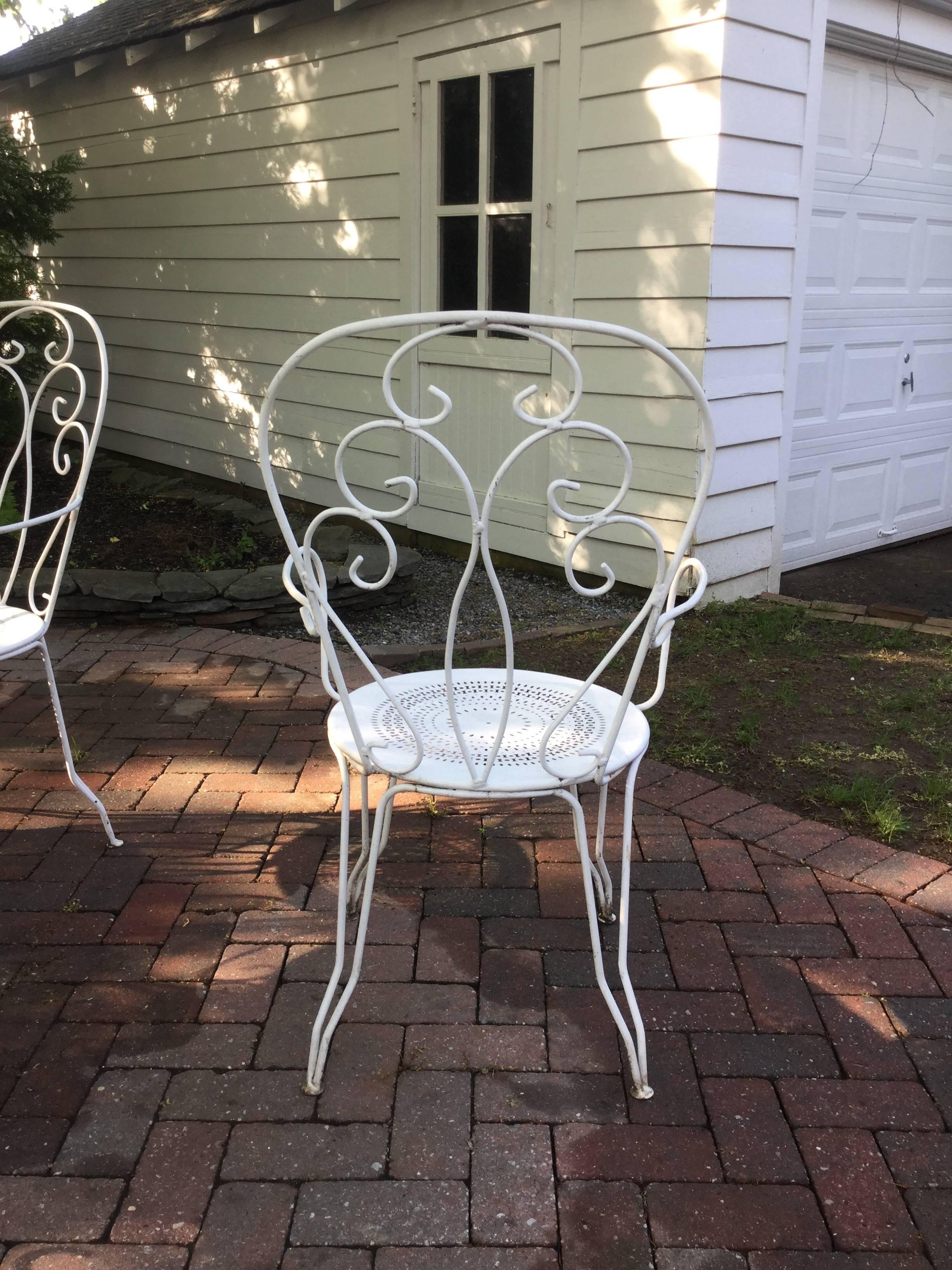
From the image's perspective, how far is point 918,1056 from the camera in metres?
1.92

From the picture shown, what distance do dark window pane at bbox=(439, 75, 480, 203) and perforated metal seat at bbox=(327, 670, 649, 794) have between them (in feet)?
11.5

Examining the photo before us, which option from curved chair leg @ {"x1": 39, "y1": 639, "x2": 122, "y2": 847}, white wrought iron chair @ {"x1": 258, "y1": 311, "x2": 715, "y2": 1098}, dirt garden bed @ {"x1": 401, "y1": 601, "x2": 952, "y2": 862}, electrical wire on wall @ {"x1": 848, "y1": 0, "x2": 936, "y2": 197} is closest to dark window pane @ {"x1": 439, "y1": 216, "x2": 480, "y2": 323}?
electrical wire on wall @ {"x1": 848, "y1": 0, "x2": 936, "y2": 197}

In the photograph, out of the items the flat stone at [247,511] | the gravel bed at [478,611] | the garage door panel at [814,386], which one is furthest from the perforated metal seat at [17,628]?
the garage door panel at [814,386]

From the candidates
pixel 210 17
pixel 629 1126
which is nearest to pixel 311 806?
pixel 629 1126

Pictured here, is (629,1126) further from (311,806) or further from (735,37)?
(735,37)

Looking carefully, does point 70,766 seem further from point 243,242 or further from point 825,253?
point 243,242

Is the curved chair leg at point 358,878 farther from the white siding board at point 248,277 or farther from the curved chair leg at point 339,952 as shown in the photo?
the white siding board at point 248,277

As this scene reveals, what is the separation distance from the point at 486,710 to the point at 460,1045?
2.03 ft

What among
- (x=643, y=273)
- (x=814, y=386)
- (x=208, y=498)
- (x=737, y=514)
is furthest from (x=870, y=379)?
(x=208, y=498)

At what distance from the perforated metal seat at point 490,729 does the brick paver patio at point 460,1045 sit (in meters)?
0.53

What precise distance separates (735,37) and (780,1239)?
389cm

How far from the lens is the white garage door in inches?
189

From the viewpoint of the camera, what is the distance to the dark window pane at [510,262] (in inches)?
191

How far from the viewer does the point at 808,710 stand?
3.55 m
